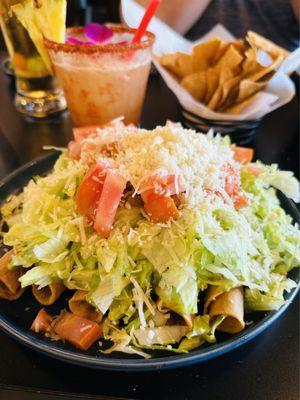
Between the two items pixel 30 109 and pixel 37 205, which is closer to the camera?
pixel 37 205

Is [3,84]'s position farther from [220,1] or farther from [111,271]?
[220,1]

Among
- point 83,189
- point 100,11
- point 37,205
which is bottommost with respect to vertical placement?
point 100,11

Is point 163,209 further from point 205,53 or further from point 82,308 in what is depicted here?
point 205,53

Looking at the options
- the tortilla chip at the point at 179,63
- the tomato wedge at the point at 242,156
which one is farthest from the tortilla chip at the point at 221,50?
the tomato wedge at the point at 242,156

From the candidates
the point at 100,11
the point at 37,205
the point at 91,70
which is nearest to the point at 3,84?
the point at 91,70

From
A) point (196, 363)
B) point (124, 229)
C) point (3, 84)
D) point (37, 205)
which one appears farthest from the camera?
point (3, 84)

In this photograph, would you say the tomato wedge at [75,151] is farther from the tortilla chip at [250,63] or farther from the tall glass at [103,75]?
the tortilla chip at [250,63]

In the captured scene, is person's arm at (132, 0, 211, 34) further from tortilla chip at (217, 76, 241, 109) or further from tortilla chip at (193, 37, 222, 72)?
tortilla chip at (217, 76, 241, 109)
